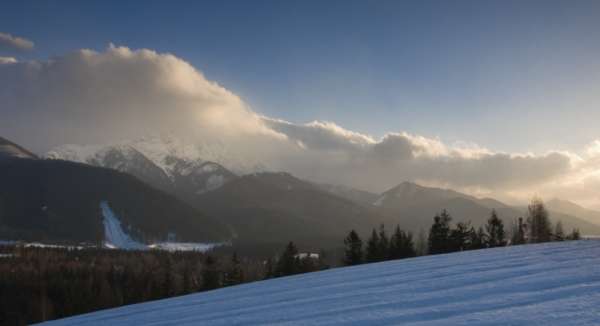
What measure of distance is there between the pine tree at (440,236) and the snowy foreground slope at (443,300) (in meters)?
31.8

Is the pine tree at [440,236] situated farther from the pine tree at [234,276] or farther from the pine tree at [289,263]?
the pine tree at [234,276]

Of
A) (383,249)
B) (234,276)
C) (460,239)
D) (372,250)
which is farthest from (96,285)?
(460,239)

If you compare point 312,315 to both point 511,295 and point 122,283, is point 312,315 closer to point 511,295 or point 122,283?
point 511,295

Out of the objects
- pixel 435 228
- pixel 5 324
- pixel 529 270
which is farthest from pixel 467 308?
pixel 5 324

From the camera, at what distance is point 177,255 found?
14988 centimetres

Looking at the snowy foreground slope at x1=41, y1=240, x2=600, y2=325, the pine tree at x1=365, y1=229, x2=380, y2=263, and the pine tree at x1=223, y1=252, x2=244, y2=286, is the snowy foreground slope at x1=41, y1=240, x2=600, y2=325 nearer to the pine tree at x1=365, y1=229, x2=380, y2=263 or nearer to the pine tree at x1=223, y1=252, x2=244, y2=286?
the pine tree at x1=365, y1=229, x2=380, y2=263

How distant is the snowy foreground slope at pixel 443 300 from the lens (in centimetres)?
543

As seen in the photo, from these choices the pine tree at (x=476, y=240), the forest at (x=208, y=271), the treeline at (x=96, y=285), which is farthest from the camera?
the treeline at (x=96, y=285)

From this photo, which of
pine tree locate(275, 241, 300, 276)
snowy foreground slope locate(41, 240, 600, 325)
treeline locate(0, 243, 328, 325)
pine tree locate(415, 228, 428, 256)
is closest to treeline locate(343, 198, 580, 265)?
pine tree locate(275, 241, 300, 276)

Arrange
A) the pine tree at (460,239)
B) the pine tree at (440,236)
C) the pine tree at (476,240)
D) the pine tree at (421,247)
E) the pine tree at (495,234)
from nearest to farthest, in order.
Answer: the pine tree at (460,239), the pine tree at (476,240), the pine tree at (440,236), the pine tree at (495,234), the pine tree at (421,247)

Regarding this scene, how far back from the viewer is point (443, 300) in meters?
6.68

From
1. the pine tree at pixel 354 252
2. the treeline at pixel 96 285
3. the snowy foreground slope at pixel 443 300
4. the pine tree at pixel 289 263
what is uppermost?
the snowy foreground slope at pixel 443 300

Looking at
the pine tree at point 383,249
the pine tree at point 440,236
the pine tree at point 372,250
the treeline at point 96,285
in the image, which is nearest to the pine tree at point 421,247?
the pine tree at point 383,249

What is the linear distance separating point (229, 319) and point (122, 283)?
287ft
